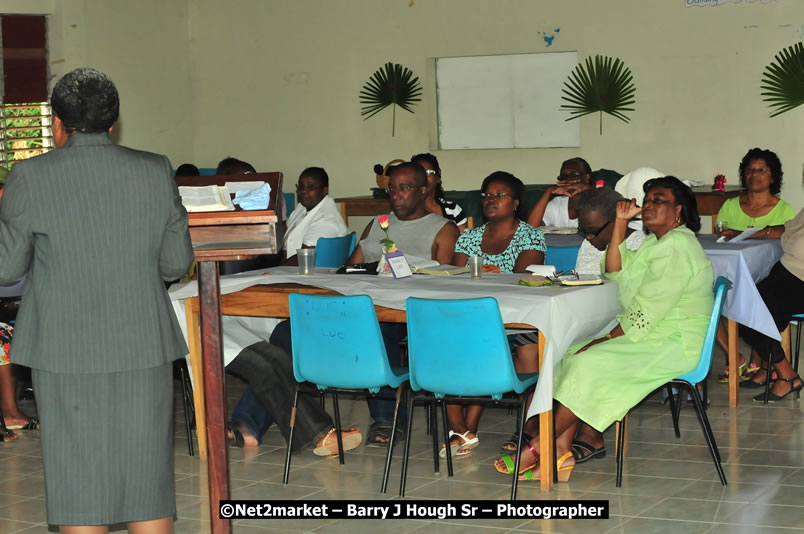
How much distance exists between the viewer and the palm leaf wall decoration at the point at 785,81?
31.2ft

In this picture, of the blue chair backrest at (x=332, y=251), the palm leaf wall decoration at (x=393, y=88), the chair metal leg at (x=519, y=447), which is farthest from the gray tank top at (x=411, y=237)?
the palm leaf wall decoration at (x=393, y=88)

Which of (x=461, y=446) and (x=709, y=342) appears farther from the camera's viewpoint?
(x=461, y=446)

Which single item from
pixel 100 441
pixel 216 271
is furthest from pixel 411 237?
pixel 100 441

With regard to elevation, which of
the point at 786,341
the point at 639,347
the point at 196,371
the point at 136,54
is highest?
the point at 136,54

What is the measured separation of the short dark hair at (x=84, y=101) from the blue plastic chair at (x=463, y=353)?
1791 mm

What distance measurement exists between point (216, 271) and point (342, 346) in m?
1.60

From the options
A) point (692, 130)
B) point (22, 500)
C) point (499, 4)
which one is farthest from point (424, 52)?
point (22, 500)

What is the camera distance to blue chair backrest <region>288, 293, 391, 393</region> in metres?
4.26

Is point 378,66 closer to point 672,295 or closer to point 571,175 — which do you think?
point 571,175

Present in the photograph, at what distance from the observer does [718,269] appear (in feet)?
18.5

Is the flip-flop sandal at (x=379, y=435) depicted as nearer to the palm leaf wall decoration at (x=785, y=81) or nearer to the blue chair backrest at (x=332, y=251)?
the blue chair backrest at (x=332, y=251)

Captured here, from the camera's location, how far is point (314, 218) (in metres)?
6.82

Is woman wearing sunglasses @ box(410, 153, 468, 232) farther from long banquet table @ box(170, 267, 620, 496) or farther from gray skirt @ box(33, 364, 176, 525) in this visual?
gray skirt @ box(33, 364, 176, 525)

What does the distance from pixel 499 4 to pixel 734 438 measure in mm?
6596
